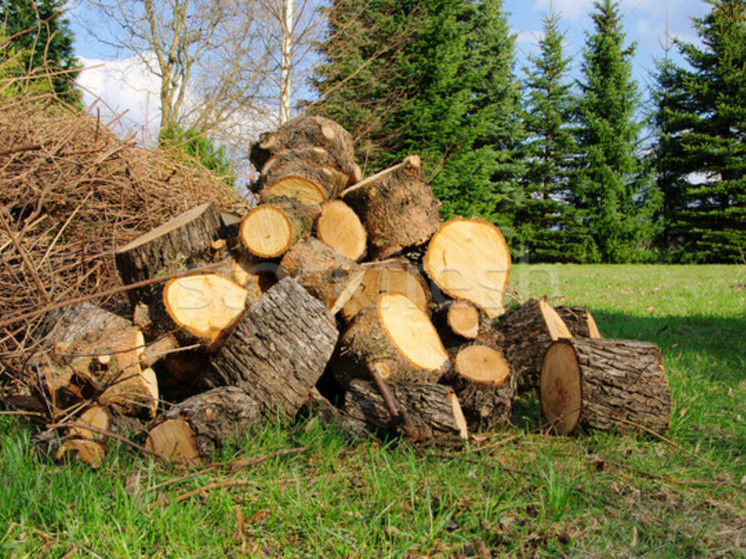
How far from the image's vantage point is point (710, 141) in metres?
19.1

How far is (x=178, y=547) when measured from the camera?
185cm

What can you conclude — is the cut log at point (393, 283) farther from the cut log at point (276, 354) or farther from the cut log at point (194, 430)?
the cut log at point (194, 430)

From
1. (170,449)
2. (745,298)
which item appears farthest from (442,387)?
(745,298)

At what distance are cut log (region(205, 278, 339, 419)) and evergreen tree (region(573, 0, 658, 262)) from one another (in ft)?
59.0

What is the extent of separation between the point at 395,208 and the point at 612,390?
188 cm

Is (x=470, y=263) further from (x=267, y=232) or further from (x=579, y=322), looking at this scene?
(x=267, y=232)

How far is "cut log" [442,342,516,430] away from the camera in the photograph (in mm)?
3076

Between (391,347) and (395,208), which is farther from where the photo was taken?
(395,208)

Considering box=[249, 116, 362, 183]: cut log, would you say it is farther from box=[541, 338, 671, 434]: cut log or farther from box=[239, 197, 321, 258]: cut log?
box=[541, 338, 671, 434]: cut log

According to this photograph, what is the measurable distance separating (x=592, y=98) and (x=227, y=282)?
64.3 ft

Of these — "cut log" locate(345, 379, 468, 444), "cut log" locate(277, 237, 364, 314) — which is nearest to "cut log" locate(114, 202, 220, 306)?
"cut log" locate(277, 237, 364, 314)

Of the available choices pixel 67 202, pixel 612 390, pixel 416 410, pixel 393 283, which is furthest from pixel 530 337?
pixel 67 202

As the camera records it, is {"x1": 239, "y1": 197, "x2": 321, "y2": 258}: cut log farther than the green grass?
Yes

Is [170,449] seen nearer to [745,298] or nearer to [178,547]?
[178,547]
